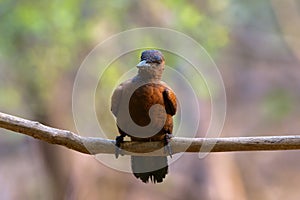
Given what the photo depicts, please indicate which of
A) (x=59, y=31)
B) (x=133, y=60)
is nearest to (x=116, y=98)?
(x=133, y=60)

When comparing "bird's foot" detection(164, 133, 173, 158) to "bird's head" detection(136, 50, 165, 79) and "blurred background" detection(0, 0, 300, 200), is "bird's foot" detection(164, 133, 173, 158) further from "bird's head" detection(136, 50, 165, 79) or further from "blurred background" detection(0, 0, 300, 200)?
"blurred background" detection(0, 0, 300, 200)

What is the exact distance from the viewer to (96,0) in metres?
4.12

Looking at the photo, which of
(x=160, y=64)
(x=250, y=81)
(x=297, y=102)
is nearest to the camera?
(x=160, y=64)

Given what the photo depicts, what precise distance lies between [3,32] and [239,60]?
311cm

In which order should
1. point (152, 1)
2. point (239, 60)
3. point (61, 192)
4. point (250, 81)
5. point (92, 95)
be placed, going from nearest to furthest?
point (92, 95) → point (61, 192) → point (152, 1) → point (239, 60) → point (250, 81)

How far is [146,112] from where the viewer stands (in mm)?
1474

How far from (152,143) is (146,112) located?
0.33 feet

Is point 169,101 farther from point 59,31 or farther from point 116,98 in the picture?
point 59,31

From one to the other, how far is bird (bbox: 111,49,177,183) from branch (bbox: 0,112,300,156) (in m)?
0.02

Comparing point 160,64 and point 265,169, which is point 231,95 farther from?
point 160,64

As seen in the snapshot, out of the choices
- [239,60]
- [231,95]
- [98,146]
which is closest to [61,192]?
[98,146]

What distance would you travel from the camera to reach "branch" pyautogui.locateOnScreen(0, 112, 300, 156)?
149 centimetres

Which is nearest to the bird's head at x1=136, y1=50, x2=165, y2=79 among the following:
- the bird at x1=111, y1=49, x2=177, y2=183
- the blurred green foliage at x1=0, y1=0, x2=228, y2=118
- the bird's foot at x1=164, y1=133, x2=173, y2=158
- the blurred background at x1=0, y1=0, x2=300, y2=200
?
the bird at x1=111, y1=49, x2=177, y2=183

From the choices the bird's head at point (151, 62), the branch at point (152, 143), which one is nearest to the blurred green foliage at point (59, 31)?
the branch at point (152, 143)
